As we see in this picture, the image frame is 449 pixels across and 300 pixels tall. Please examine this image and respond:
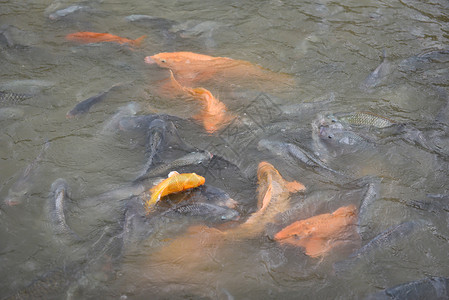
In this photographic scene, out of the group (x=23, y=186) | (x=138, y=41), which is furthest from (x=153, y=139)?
(x=138, y=41)

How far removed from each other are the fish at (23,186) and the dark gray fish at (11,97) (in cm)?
120

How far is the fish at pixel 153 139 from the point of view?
4.44 m

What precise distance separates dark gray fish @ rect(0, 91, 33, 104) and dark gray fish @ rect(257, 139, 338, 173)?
3.23 metres

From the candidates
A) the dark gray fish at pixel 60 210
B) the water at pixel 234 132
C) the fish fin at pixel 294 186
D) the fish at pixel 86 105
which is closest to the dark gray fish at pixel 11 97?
the water at pixel 234 132

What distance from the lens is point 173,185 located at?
13.1 feet

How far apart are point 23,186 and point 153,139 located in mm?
1467

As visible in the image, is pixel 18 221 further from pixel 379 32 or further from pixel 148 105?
pixel 379 32

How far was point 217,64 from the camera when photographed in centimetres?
597

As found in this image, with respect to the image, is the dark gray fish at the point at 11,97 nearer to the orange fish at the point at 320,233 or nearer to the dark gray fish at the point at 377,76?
the orange fish at the point at 320,233

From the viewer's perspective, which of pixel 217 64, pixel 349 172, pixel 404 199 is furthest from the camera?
pixel 217 64

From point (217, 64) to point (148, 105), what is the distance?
4.34 ft

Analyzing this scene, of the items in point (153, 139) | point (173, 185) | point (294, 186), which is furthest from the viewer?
point (153, 139)

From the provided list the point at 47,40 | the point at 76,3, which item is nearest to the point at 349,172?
the point at 47,40

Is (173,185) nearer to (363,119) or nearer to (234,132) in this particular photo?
(234,132)
